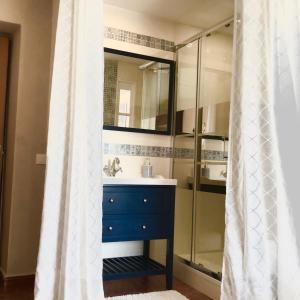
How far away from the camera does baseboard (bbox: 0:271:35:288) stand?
8.95ft

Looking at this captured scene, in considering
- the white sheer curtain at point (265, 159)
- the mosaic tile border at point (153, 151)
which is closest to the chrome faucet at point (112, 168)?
the mosaic tile border at point (153, 151)

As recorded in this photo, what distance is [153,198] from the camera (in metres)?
2.72

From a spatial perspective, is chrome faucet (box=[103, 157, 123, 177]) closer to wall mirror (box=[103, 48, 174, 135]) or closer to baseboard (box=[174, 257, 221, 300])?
wall mirror (box=[103, 48, 174, 135])

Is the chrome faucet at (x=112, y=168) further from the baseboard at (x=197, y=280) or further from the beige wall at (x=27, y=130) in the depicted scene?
the baseboard at (x=197, y=280)

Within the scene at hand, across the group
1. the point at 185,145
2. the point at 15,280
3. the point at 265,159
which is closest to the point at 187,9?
the point at 185,145

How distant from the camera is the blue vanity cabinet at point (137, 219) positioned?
2.57 meters

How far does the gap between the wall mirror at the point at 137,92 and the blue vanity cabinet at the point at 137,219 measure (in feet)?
2.23

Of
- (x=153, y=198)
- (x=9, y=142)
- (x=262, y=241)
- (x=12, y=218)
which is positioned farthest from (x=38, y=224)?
(x=262, y=241)

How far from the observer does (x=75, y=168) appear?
6.26ft

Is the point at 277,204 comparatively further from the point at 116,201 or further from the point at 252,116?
the point at 116,201

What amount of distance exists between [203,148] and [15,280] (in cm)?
185

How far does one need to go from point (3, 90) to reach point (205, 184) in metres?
2.00

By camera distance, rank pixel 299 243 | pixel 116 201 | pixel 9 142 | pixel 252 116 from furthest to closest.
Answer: pixel 9 142
pixel 116 201
pixel 252 116
pixel 299 243

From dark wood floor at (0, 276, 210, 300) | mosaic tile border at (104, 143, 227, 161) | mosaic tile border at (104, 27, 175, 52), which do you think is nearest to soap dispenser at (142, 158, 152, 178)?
mosaic tile border at (104, 143, 227, 161)
